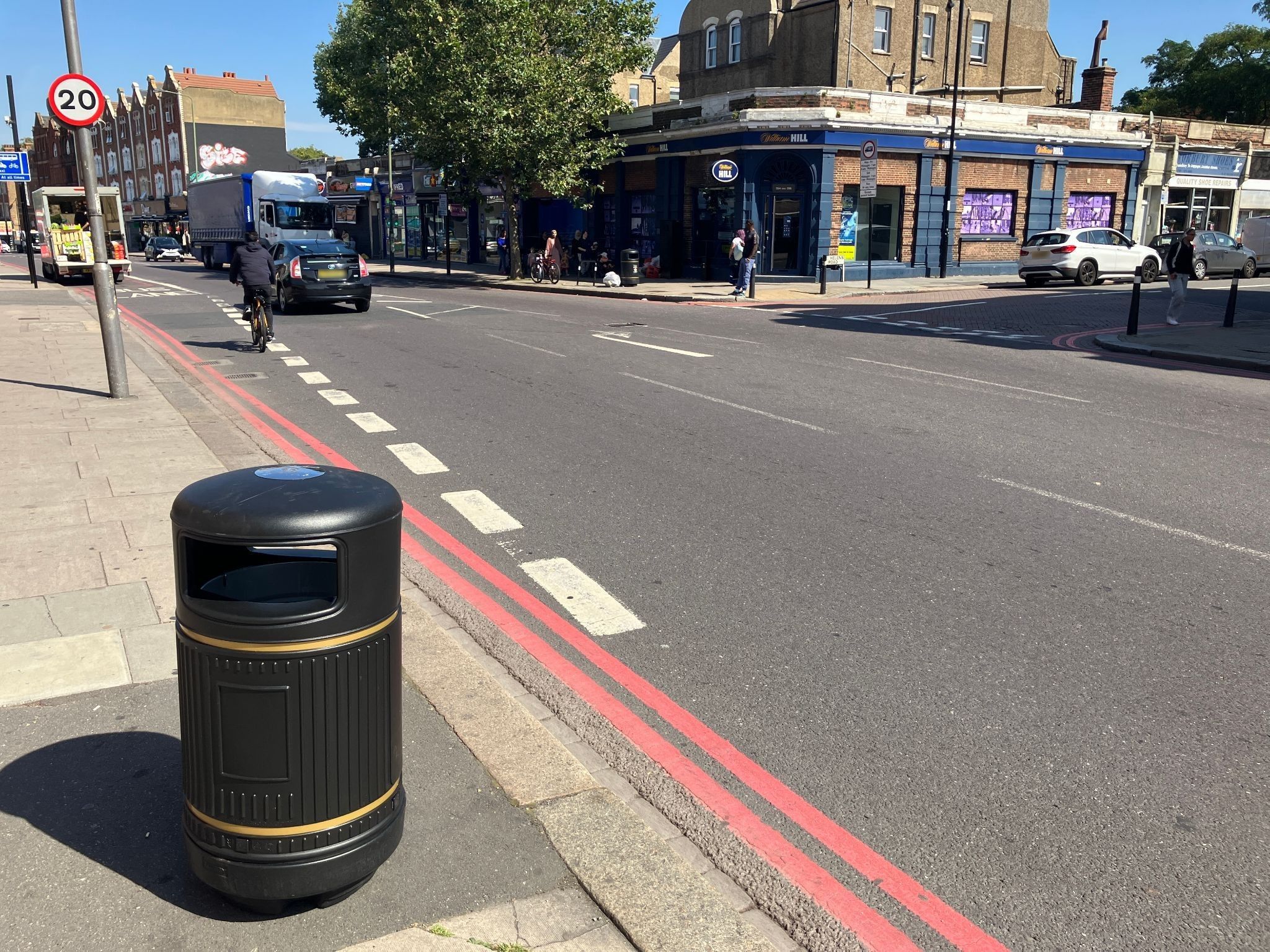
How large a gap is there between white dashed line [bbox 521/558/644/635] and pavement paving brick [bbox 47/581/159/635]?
6.84 ft

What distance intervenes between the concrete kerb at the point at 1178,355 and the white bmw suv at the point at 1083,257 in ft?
46.3

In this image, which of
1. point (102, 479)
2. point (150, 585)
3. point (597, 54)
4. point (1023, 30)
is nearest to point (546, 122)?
point (597, 54)

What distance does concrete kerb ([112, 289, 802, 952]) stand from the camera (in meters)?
2.97

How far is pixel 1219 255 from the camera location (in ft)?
107

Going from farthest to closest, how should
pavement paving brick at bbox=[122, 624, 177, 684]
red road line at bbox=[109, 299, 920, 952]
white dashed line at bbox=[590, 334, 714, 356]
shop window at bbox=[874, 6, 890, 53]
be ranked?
1. shop window at bbox=[874, 6, 890, 53]
2. white dashed line at bbox=[590, 334, 714, 356]
3. pavement paving brick at bbox=[122, 624, 177, 684]
4. red road line at bbox=[109, 299, 920, 952]

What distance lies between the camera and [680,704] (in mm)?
4492

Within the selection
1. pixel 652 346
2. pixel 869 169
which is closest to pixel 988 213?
pixel 869 169

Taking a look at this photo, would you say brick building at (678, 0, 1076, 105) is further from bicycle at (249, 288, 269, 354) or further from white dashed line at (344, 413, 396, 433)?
white dashed line at (344, 413, 396, 433)

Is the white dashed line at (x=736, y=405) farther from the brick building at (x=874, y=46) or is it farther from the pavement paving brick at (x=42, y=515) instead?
the brick building at (x=874, y=46)

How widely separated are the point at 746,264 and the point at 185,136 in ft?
221

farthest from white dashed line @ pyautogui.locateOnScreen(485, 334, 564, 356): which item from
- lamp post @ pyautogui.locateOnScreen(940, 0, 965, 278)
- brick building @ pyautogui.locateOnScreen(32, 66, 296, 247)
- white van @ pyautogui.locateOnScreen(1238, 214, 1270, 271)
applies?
brick building @ pyautogui.locateOnScreen(32, 66, 296, 247)

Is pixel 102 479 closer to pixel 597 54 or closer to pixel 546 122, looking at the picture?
pixel 546 122

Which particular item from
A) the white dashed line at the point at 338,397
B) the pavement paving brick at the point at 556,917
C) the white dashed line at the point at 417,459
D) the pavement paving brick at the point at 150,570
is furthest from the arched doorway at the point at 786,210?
the pavement paving brick at the point at 556,917

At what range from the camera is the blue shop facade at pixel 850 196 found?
32.1m
